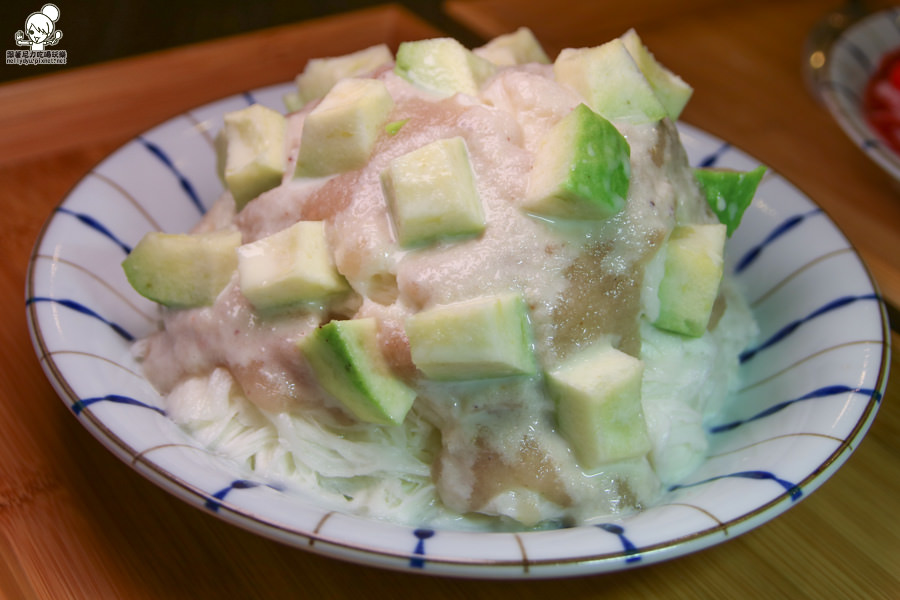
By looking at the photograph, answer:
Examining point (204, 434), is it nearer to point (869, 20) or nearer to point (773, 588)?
point (773, 588)

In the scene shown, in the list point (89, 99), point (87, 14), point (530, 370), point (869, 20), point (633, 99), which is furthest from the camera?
point (87, 14)

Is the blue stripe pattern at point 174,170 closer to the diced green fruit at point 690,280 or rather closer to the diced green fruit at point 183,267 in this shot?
the diced green fruit at point 183,267

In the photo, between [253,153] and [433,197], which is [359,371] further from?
[253,153]

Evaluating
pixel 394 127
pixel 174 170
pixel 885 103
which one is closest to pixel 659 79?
pixel 394 127

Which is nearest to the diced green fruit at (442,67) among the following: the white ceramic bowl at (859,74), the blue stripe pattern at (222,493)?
the blue stripe pattern at (222,493)

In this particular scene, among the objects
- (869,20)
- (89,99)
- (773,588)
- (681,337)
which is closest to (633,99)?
(681,337)

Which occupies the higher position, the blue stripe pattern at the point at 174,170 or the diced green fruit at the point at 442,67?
the diced green fruit at the point at 442,67
